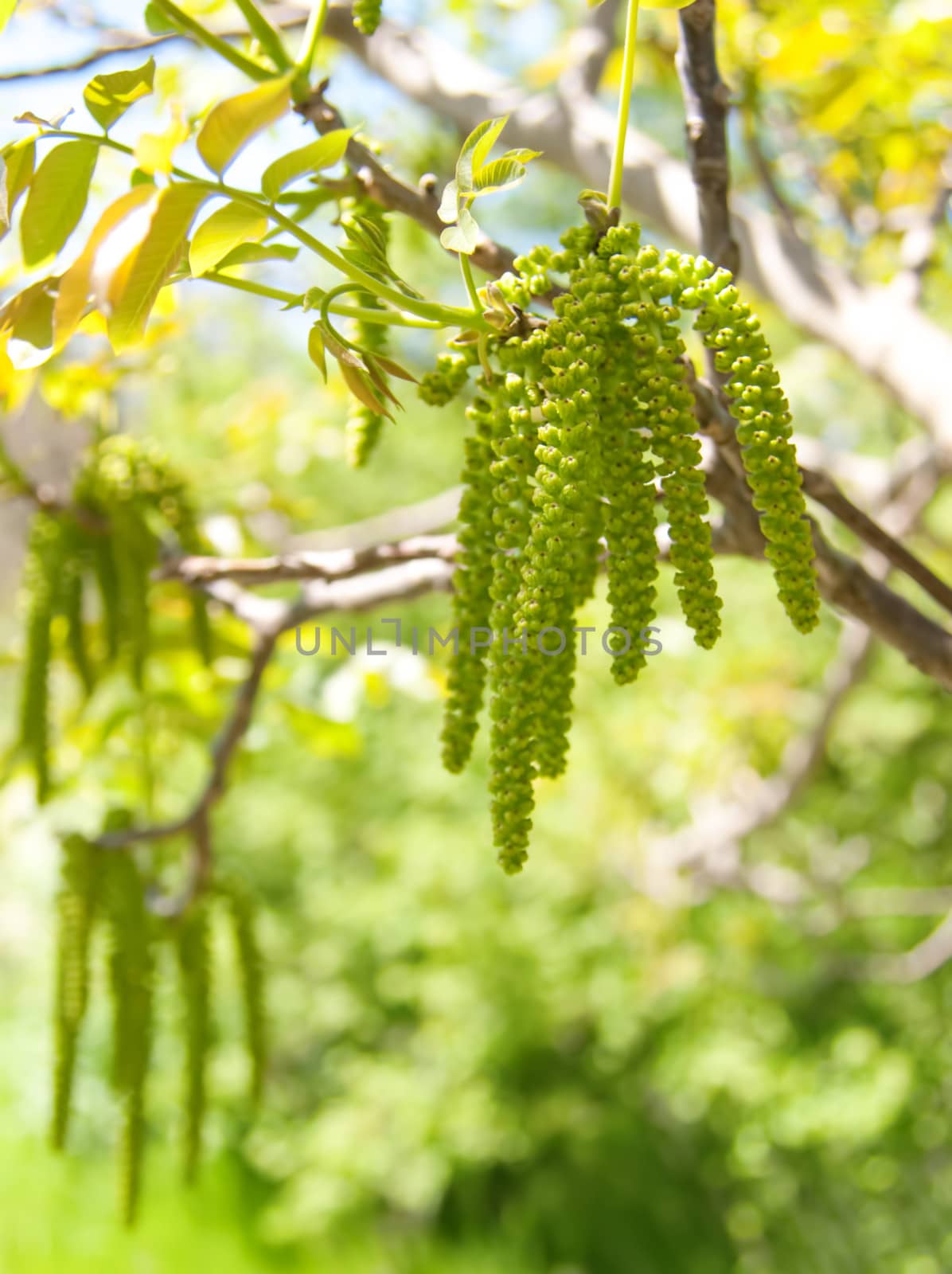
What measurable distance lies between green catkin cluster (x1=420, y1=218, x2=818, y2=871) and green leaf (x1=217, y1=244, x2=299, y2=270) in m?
0.08

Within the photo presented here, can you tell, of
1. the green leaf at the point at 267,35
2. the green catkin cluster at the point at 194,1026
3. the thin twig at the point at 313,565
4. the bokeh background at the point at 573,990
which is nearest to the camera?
the green leaf at the point at 267,35

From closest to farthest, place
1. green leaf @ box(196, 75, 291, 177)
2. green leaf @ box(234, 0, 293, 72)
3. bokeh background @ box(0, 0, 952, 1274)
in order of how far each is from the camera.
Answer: green leaf @ box(196, 75, 291, 177), green leaf @ box(234, 0, 293, 72), bokeh background @ box(0, 0, 952, 1274)

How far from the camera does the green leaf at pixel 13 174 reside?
1.13 feet

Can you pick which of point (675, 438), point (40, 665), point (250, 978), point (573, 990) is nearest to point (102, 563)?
point (40, 665)

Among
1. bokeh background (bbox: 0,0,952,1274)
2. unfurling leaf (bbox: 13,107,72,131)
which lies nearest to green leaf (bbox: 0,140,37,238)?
unfurling leaf (bbox: 13,107,72,131)

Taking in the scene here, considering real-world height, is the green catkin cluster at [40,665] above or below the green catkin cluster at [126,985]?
above

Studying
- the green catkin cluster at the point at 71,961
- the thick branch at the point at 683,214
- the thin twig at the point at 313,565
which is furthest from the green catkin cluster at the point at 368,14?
the green catkin cluster at the point at 71,961

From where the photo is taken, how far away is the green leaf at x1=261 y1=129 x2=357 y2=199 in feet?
1.09

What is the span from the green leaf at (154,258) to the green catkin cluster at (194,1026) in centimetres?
54

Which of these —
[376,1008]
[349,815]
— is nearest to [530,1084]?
[376,1008]

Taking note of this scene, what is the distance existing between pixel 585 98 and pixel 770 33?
173mm

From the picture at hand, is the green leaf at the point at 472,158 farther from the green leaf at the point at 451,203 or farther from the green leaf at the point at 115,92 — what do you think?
the green leaf at the point at 115,92

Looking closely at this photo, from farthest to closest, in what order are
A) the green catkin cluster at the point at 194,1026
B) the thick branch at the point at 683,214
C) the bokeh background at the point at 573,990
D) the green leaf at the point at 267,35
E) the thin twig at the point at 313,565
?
the bokeh background at the point at 573,990 → the thick branch at the point at 683,214 → the green catkin cluster at the point at 194,1026 → the thin twig at the point at 313,565 → the green leaf at the point at 267,35

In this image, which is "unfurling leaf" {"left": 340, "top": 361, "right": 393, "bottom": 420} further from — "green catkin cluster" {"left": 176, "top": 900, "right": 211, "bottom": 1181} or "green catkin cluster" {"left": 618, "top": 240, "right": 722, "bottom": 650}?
"green catkin cluster" {"left": 176, "top": 900, "right": 211, "bottom": 1181}
